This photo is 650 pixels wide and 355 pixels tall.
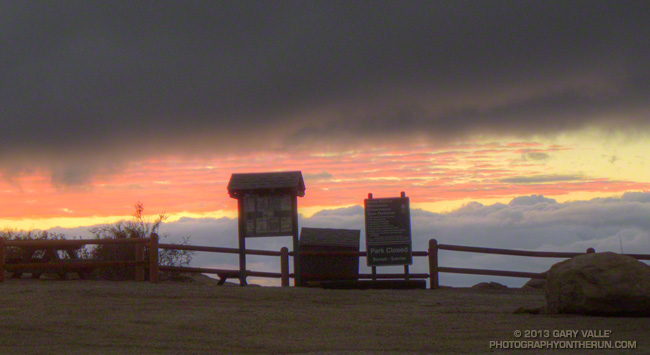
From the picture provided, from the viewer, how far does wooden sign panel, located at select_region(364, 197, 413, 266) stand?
19469mm

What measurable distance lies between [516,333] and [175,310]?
6437 millimetres

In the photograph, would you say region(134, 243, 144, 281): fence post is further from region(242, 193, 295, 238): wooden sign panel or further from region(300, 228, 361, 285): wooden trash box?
region(300, 228, 361, 285): wooden trash box

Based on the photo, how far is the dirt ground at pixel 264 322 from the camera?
28.0ft

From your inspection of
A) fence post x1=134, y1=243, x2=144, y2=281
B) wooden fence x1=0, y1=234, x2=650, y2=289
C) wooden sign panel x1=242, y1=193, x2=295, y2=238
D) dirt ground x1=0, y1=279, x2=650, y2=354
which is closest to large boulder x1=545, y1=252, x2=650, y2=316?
dirt ground x1=0, y1=279, x2=650, y2=354

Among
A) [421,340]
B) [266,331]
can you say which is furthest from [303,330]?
[421,340]

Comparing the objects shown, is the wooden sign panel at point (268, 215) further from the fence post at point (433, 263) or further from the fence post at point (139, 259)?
the fence post at point (433, 263)

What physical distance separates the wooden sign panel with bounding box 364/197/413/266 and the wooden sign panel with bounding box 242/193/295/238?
2556mm

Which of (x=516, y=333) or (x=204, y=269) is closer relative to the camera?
(x=516, y=333)

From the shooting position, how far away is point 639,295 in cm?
1087

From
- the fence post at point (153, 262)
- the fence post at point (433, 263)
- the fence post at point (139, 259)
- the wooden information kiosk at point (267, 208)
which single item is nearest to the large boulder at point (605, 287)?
the fence post at point (433, 263)

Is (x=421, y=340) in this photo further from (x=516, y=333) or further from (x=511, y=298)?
(x=511, y=298)

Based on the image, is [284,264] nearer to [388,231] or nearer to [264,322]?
[388,231]

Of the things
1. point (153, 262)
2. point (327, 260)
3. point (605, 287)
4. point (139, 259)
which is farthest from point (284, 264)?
point (605, 287)

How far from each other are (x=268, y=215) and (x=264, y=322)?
28.3 ft
